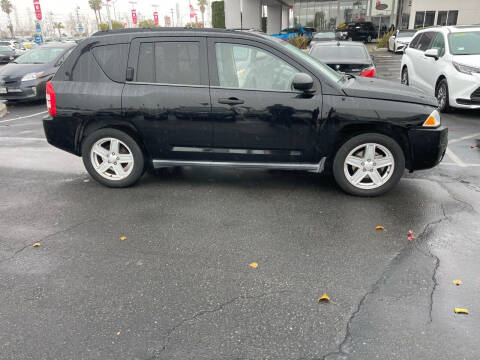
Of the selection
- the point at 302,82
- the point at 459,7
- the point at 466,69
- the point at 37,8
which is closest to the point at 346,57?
the point at 466,69

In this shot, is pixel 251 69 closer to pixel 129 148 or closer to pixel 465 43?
pixel 129 148

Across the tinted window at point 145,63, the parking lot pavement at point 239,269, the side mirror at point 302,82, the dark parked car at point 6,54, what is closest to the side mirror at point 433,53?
the parking lot pavement at point 239,269

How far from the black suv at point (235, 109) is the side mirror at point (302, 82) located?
1 cm

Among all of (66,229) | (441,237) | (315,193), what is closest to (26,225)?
(66,229)

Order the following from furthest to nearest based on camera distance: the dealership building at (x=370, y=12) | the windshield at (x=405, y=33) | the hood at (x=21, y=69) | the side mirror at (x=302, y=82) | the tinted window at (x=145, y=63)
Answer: the dealership building at (x=370, y=12)
the windshield at (x=405, y=33)
the hood at (x=21, y=69)
the tinted window at (x=145, y=63)
the side mirror at (x=302, y=82)

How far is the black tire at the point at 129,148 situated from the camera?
508 cm

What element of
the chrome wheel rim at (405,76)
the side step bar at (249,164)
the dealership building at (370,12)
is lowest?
the side step bar at (249,164)

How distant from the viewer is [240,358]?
249cm

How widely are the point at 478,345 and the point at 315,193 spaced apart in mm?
2677

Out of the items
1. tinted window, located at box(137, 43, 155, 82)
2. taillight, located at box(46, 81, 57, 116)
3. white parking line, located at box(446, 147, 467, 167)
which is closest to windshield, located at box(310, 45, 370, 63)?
white parking line, located at box(446, 147, 467, 167)

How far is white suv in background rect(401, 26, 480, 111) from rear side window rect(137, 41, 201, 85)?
488 cm

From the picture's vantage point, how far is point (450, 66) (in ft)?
28.8

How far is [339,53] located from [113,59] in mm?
6194

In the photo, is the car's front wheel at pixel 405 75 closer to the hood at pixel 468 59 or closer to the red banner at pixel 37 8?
the hood at pixel 468 59
